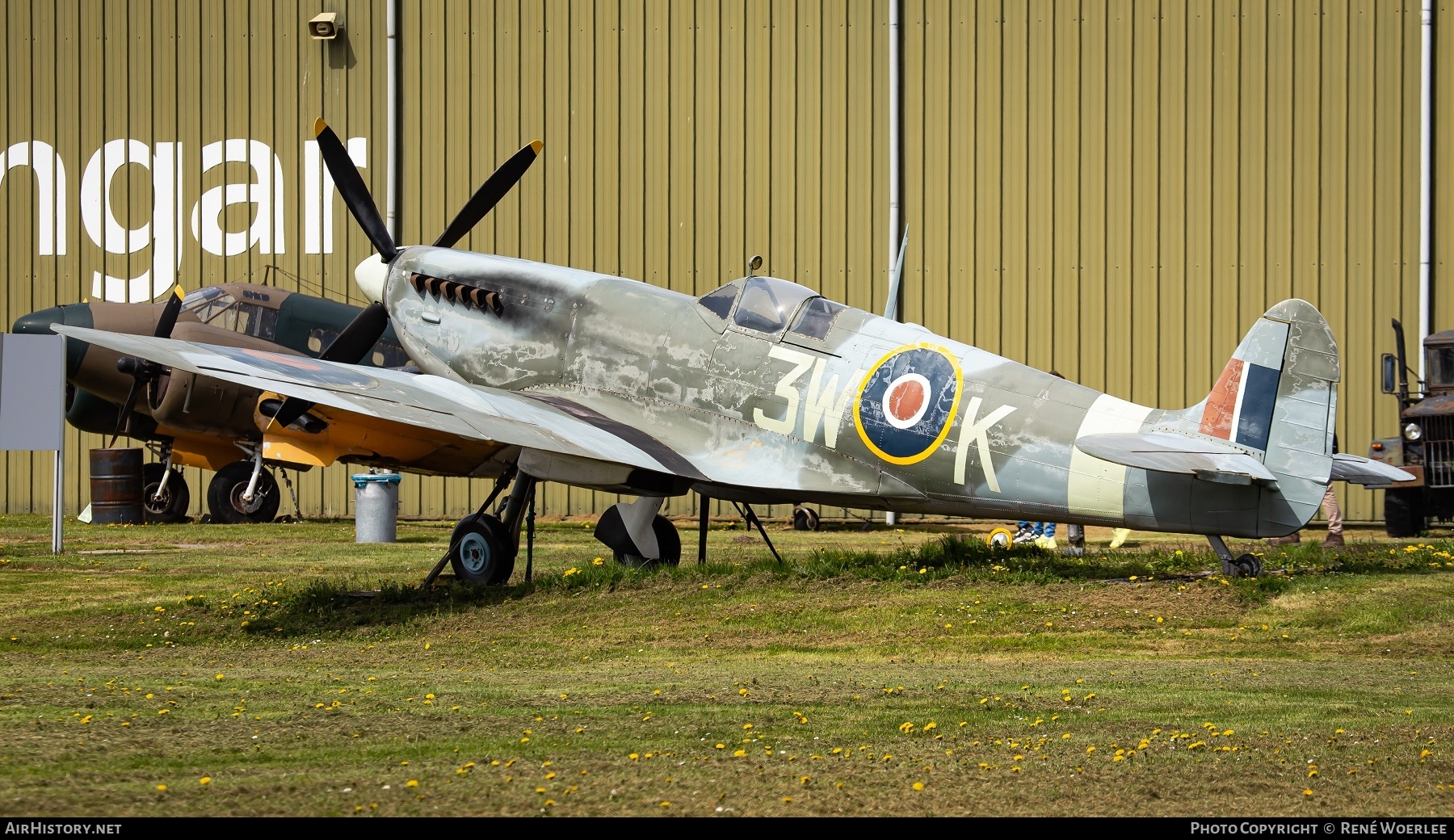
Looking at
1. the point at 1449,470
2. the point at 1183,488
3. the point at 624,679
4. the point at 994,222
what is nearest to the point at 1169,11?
Answer: the point at 994,222

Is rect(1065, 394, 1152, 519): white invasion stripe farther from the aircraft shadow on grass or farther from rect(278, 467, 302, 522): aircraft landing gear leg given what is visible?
rect(278, 467, 302, 522): aircraft landing gear leg

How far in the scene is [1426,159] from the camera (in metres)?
22.6

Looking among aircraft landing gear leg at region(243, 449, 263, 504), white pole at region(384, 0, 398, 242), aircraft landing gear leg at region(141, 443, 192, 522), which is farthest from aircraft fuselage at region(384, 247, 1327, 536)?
white pole at region(384, 0, 398, 242)

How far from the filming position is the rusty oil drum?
69.6 ft

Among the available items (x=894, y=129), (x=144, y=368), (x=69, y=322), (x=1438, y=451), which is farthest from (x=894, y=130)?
(x=69, y=322)

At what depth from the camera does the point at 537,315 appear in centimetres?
1387

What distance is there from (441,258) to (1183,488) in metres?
7.52

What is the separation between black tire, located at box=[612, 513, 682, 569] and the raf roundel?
93.6 inches

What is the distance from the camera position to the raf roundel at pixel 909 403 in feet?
38.4

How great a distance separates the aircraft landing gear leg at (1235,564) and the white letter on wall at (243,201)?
18.5 m

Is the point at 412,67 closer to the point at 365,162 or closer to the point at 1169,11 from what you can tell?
the point at 365,162

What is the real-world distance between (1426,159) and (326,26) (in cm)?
1752

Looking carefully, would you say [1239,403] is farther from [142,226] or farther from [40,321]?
[142,226]

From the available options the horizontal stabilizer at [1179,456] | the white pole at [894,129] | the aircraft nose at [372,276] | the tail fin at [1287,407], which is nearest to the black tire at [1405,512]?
the white pole at [894,129]
